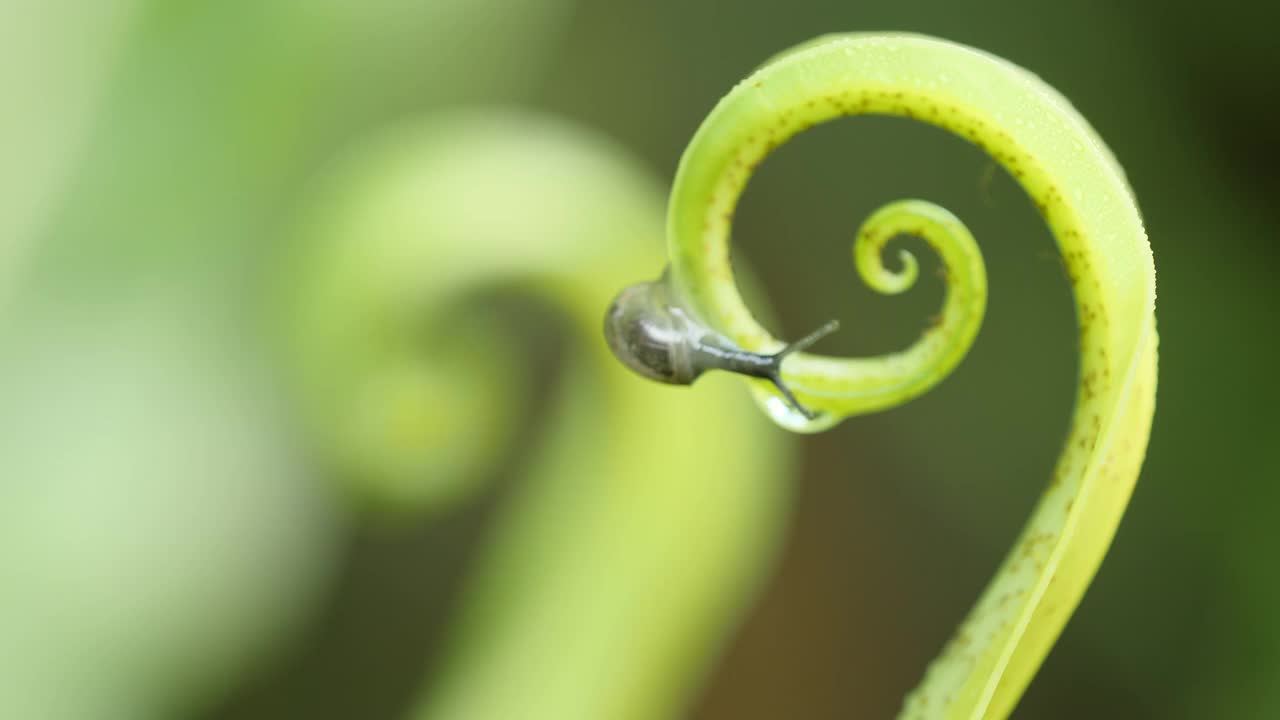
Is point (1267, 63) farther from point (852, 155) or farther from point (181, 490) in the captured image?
point (181, 490)

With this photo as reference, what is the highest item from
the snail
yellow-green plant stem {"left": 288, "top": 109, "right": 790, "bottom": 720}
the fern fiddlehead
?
the fern fiddlehead

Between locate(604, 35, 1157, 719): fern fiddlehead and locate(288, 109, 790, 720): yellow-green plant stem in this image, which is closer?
locate(604, 35, 1157, 719): fern fiddlehead

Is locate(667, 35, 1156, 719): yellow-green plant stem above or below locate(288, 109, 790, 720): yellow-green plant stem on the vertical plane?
above

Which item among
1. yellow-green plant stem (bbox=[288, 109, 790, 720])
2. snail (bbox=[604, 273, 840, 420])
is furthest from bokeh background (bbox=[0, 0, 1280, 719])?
snail (bbox=[604, 273, 840, 420])

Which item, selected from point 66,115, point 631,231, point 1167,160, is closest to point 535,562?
point 631,231

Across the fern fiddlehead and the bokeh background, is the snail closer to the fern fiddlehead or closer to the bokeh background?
the fern fiddlehead

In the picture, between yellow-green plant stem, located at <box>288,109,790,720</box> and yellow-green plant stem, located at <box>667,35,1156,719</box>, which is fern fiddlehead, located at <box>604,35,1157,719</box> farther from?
yellow-green plant stem, located at <box>288,109,790,720</box>

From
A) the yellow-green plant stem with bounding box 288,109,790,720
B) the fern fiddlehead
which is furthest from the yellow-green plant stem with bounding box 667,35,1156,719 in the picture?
the yellow-green plant stem with bounding box 288,109,790,720

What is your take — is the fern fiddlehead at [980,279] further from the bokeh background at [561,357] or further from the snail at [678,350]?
the bokeh background at [561,357]
